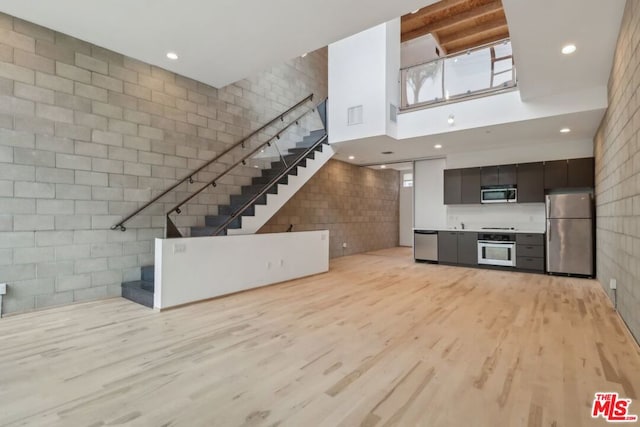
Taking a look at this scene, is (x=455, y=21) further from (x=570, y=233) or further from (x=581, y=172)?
(x=570, y=233)

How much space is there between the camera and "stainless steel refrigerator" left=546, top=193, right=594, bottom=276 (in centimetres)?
587

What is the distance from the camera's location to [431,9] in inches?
309

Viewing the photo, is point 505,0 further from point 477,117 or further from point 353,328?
point 353,328

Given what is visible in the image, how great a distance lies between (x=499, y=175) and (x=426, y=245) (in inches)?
88.5

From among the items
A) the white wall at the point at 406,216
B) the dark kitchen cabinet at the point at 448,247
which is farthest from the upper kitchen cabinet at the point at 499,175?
the white wall at the point at 406,216

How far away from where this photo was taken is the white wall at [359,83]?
6.40m

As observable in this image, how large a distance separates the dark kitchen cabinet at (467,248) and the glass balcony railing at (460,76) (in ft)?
9.97

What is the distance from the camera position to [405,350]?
2.85m

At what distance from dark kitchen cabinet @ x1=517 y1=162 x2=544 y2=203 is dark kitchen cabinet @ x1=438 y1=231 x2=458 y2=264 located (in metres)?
1.57

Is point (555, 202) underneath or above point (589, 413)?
above

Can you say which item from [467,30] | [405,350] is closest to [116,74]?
[405,350]

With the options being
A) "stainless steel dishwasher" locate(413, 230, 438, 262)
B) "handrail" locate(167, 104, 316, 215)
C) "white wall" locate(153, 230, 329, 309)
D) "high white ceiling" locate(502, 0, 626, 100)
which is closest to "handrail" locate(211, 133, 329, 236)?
"white wall" locate(153, 230, 329, 309)

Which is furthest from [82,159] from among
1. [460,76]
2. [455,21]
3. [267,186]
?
[455,21]

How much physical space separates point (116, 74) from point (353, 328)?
478cm
